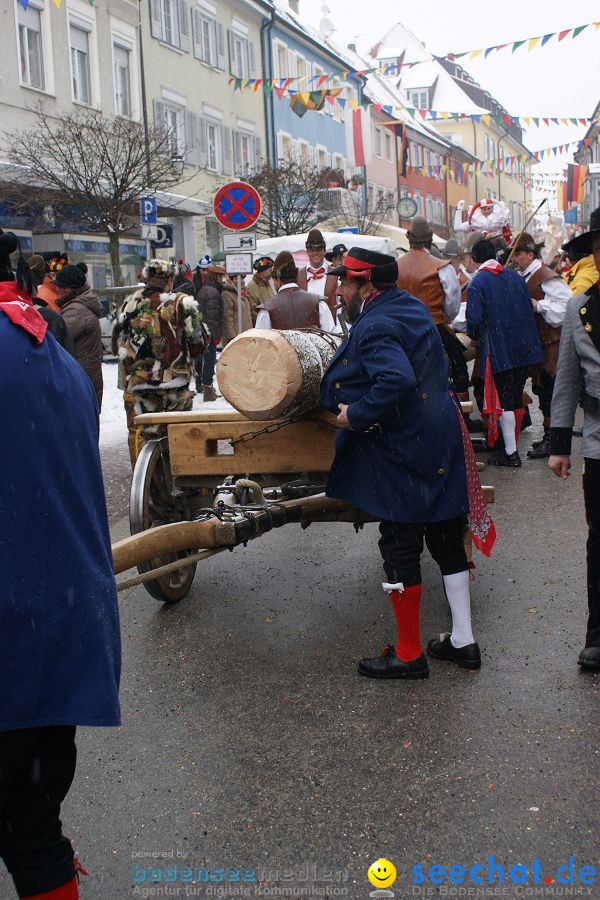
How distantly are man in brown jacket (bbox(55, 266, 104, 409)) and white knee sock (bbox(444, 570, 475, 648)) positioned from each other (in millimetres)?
5369

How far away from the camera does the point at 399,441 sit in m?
4.15

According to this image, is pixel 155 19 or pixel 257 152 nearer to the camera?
pixel 155 19

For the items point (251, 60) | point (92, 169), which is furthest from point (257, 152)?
point (92, 169)

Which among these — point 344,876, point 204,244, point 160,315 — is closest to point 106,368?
point 204,244

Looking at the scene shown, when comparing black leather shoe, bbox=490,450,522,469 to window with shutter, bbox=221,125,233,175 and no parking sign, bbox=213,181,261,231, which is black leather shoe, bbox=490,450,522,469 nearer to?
no parking sign, bbox=213,181,261,231

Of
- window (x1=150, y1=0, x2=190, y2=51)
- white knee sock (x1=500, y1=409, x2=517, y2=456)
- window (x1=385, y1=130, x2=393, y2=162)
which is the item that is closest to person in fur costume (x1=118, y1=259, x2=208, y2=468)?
white knee sock (x1=500, y1=409, x2=517, y2=456)

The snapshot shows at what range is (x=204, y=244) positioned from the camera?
1175 inches

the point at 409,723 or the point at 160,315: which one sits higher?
the point at 160,315

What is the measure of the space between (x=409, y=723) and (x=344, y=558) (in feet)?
8.41

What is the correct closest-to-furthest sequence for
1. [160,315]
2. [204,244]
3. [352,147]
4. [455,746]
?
[455,746] → [160,315] → [204,244] → [352,147]

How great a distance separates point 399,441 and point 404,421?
8 cm

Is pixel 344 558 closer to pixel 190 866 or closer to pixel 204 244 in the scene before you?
pixel 190 866

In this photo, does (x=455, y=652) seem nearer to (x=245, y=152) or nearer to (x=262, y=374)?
(x=262, y=374)

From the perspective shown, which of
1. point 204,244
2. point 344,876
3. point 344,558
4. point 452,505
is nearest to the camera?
point 344,876
